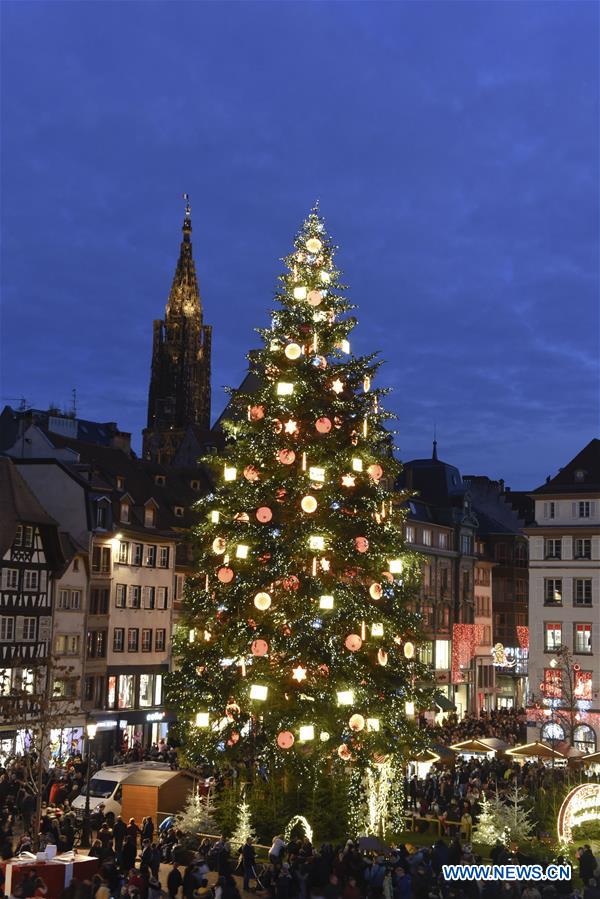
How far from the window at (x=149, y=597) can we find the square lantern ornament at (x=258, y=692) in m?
35.2

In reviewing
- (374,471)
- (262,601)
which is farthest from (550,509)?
(262,601)

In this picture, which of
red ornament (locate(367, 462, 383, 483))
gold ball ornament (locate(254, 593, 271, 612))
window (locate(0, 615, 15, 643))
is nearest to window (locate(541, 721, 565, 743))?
window (locate(0, 615, 15, 643))

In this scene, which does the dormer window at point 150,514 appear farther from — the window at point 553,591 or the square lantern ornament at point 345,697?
the square lantern ornament at point 345,697

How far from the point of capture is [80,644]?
55750 millimetres

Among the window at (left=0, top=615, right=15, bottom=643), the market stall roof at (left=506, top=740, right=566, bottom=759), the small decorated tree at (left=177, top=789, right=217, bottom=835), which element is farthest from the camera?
the window at (left=0, top=615, right=15, bottom=643)

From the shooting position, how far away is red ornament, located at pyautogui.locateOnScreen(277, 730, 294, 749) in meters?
27.2

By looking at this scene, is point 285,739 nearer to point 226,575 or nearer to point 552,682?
point 226,575

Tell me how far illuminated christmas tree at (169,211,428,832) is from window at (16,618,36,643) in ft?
77.9

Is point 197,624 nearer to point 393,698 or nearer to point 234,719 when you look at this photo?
point 234,719

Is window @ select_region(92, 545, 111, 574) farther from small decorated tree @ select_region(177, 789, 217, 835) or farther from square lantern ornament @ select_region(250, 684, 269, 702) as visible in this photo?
square lantern ornament @ select_region(250, 684, 269, 702)

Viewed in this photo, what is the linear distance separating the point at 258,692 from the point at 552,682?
40.4 metres

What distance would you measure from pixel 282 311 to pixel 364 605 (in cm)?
817

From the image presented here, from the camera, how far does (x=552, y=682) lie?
64125mm

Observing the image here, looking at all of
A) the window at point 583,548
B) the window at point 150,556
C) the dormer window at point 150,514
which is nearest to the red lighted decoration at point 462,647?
the window at point 583,548
